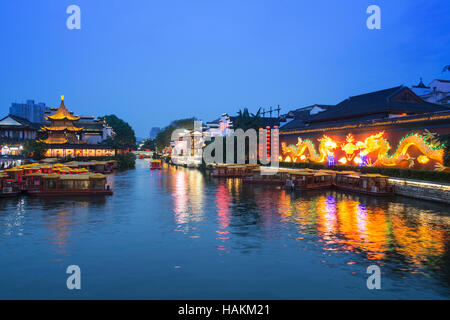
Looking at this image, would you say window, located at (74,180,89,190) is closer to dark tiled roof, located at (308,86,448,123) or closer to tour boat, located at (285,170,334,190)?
tour boat, located at (285,170,334,190)

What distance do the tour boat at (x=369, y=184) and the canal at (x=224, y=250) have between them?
446 centimetres

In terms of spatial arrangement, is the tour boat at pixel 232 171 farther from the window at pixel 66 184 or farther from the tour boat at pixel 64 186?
the window at pixel 66 184

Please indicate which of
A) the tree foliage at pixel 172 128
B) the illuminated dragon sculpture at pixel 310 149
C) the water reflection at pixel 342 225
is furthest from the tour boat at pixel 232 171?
the tree foliage at pixel 172 128

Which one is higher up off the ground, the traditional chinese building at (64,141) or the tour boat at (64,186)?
the traditional chinese building at (64,141)

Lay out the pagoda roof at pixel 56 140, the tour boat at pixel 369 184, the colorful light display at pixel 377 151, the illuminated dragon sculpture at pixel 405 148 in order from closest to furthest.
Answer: the tour boat at pixel 369 184 → the illuminated dragon sculpture at pixel 405 148 → the colorful light display at pixel 377 151 → the pagoda roof at pixel 56 140

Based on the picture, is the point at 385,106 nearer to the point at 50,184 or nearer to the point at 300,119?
the point at 300,119

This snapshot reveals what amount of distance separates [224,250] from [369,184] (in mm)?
18870

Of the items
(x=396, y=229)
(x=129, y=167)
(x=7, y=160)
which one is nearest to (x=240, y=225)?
(x=396, y=229)

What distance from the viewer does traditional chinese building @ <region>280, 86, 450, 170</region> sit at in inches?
1125

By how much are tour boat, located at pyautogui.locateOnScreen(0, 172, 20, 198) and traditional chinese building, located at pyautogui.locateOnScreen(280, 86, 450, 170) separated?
30195mm

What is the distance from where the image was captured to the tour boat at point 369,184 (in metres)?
27.2

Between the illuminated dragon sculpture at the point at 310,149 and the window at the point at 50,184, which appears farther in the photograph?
the illuminated dragon sculpture at the point at 310,149

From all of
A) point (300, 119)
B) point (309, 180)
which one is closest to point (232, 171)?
point (309, 180)
